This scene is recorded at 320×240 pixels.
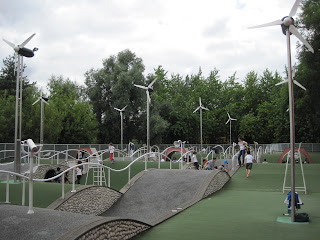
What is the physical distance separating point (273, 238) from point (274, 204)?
15.2ft

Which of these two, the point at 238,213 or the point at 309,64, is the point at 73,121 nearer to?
the point at 309,64

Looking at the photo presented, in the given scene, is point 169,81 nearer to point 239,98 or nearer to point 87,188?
point 239,98

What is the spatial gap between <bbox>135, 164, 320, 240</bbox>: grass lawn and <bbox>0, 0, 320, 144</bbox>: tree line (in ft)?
57.9

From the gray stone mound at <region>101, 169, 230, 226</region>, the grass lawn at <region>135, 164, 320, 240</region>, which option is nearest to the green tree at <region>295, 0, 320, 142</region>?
the grass lawn at <region>135, 164, 320, 240</region>

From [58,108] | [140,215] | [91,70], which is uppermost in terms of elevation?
[91,70]

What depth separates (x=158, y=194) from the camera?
14.6m

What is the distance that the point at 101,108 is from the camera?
53969mm

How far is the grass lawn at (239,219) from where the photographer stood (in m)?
7.98

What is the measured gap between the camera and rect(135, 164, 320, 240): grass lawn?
26.2 feet

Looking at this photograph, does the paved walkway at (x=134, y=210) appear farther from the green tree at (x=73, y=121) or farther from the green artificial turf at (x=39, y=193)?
the green tree at (x=73, y=121)

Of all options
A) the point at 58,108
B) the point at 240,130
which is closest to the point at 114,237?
the point at 58,108

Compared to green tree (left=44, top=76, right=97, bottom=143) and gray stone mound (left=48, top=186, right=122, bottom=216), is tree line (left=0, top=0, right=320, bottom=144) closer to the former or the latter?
green tree (left=44, top=76, right=97, bottom=143)

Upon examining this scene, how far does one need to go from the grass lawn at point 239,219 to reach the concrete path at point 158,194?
0.99m

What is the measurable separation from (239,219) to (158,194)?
Answer: 5429mm
